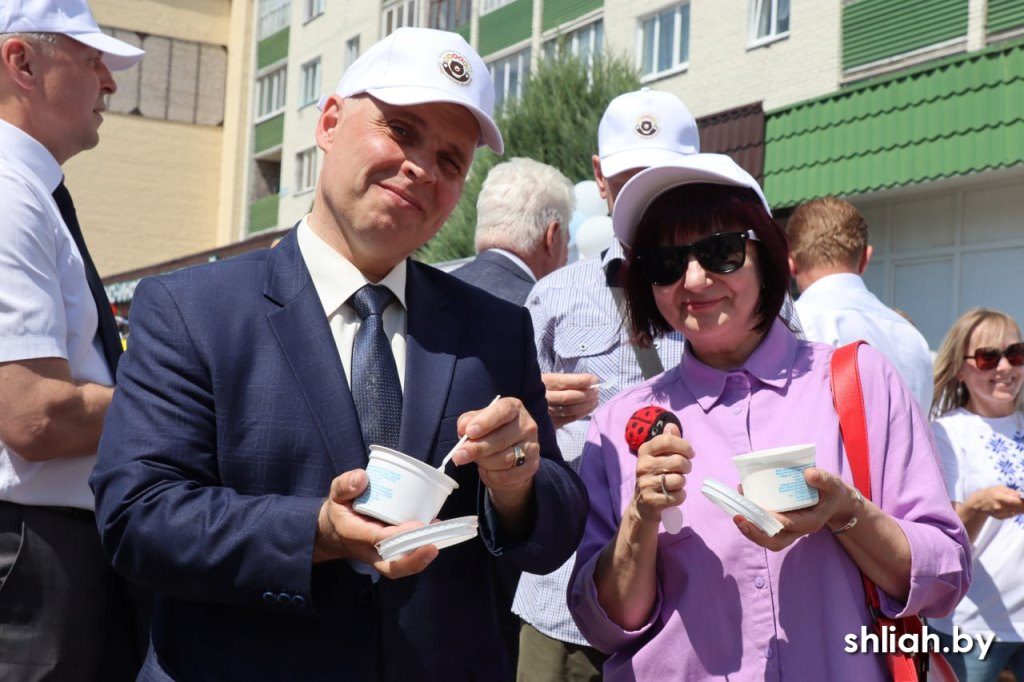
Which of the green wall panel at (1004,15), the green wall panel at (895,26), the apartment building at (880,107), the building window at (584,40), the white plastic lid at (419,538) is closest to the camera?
the white plastic lid at (419,538)

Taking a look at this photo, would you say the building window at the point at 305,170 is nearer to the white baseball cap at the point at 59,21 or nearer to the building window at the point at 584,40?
the building window at the point at 584,40

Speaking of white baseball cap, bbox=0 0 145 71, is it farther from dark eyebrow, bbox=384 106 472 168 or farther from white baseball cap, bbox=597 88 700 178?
white baseball cap, bbox=597 88 700 178

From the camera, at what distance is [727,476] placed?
8.28 feet

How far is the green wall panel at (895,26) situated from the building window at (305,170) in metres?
21.1

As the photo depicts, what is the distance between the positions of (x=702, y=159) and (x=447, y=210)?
0.66 meters

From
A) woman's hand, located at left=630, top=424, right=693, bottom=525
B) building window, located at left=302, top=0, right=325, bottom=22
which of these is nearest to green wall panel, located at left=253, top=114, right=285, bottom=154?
building window, located at left=302, top=0, right=325, bottom=22


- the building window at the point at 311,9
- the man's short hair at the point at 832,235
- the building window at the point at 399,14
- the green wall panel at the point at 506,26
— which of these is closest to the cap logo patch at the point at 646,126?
the man's short hair at the point at 832,235

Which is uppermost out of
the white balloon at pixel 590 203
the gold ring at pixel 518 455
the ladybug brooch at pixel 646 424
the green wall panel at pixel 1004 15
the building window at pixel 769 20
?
the building window at pixel 769 20

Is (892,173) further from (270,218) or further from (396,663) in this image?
(270,218)

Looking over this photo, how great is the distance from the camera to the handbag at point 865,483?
237 centimetres

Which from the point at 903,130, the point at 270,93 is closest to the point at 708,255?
the point at 903,130

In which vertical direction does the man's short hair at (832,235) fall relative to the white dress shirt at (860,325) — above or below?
above

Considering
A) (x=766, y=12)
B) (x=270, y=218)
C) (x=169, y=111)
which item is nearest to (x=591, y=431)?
(x=766, y=12)

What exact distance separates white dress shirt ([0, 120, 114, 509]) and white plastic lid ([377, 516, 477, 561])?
1.20 metres
